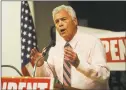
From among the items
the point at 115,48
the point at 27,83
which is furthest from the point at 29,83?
the point at 115,48

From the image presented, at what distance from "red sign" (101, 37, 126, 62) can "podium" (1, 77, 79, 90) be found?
323mm

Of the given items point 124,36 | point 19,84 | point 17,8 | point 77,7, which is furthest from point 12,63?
point 124,36

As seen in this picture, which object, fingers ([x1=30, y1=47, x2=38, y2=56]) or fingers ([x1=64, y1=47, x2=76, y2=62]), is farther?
fingers ([x1=30, y1=47, x2=38, y2=56])

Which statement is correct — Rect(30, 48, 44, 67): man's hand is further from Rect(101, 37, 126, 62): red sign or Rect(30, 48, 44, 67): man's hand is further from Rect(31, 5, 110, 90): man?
Rect(101, 37, 126, 62): red sign

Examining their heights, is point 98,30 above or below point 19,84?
above

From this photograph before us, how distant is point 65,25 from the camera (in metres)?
1.82

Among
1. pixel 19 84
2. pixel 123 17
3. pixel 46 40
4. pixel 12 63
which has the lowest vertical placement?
pixel 19 84

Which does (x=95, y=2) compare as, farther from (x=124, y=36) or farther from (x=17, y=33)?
(x=17, y=33)

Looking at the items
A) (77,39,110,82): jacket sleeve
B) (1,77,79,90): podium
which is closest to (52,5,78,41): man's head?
(77,39,110,82): jacket sleeve

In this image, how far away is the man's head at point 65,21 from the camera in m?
1.81

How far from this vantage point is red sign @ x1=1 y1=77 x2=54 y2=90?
1.77 m

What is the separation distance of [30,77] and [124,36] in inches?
25.8

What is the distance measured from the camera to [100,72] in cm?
172

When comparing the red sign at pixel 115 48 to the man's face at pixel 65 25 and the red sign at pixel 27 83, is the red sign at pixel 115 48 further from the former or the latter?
the red sign at pixel 27 83
